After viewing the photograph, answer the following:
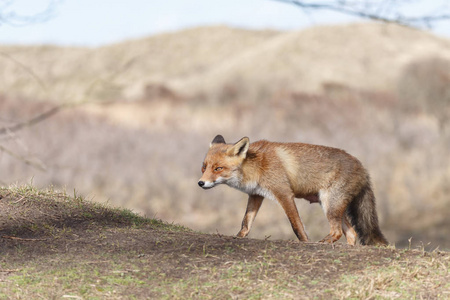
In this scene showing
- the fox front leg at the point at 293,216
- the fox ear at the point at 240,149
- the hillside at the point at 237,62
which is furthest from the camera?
the hillside at the point at 237,62

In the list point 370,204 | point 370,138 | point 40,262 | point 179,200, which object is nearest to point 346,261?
point 370,204

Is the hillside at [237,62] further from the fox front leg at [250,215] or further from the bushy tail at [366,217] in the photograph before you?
the bushy tail at [366,217]

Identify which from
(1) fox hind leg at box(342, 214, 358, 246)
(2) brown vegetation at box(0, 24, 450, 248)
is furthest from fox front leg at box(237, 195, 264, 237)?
(2) brown vegetation at box(0, 24, 450, 248)

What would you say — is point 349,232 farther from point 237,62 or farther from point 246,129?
point 237,62

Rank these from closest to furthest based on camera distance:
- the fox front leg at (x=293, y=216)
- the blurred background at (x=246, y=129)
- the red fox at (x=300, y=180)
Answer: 1. the fox front leg at (x=293, y=216)
2. the red fox at (x=300, y=180)
3. the blurred background at (x=246, y=129)

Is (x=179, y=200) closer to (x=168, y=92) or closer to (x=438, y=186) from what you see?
(x=438, y=186)

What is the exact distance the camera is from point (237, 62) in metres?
40.9

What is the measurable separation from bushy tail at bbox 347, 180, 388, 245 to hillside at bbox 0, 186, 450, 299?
1.13m

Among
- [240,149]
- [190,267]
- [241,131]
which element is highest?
[241,131]

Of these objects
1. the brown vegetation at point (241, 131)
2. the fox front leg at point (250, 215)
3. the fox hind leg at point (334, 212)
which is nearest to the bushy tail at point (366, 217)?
the fox hind leg at point (334, 212)

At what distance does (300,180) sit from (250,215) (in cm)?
69

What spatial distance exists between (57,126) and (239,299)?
1991 cm

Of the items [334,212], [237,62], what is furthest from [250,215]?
[237,62]

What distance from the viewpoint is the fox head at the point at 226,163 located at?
20.6ft
